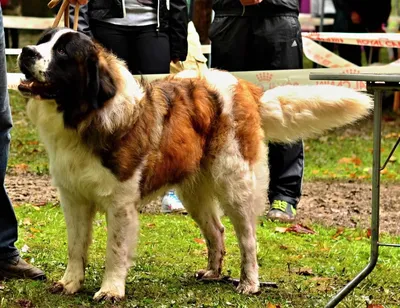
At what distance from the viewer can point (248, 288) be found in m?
4.93

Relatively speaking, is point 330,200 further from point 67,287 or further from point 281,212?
point 67,287

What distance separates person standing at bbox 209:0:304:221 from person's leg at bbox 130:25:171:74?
63cm

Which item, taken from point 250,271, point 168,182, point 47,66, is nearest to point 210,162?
point 168,182

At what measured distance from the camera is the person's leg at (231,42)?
23.1 ft

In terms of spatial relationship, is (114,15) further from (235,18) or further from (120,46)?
(235,18)

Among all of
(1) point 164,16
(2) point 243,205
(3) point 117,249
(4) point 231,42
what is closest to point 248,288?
(2) point 243,205

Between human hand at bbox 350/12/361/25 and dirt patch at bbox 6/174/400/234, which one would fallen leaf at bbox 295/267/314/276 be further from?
human hand at bbox 350/12/361/25

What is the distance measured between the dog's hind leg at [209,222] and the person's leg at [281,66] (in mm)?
1801

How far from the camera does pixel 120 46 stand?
259 inches

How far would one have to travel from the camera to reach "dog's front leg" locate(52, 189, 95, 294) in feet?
15.6

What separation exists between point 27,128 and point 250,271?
8.06 metres

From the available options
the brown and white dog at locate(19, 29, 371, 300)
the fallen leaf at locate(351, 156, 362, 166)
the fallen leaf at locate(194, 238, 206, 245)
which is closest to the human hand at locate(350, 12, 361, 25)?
the fallen leaf at locate(351, 156, 362, 166)

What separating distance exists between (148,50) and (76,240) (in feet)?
7.56

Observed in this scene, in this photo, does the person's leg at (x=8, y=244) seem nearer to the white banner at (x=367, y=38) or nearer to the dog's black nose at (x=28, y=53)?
the dog's black nose at (x=28, y=53)
